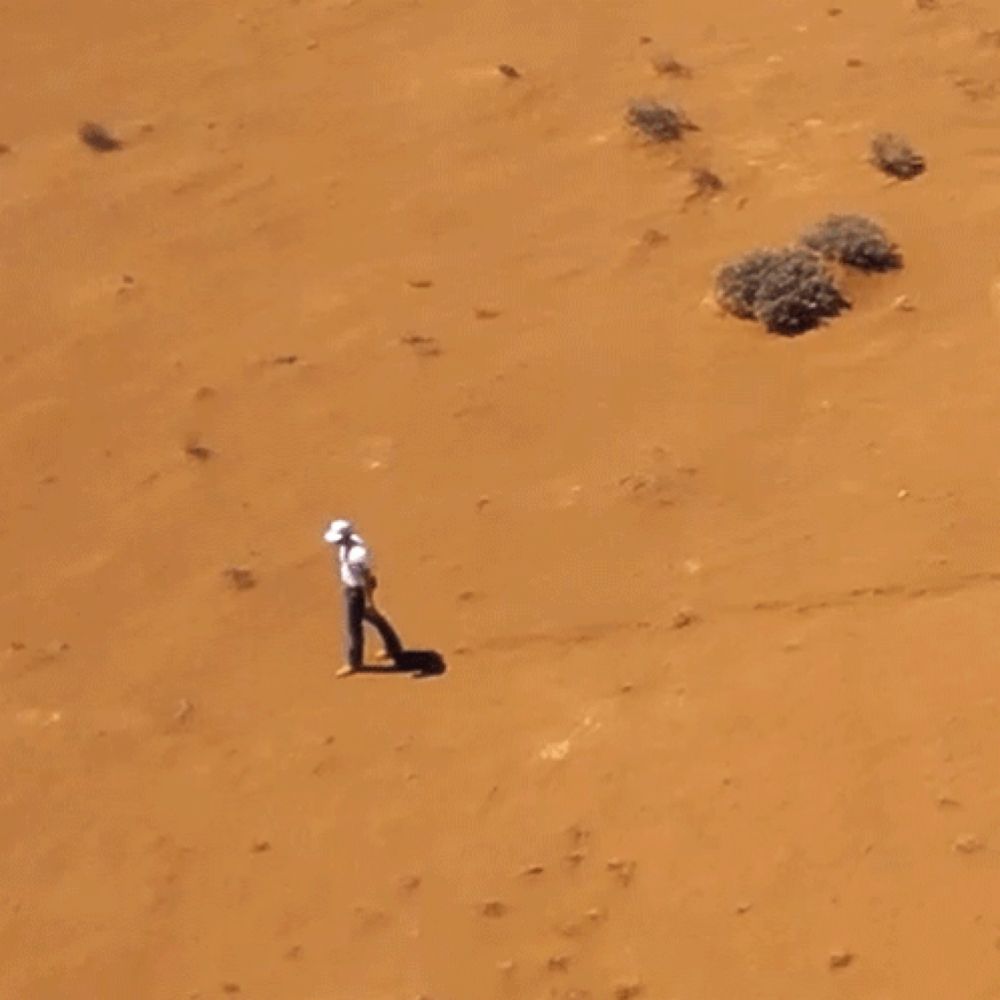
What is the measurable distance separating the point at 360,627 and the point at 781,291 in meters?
5.53

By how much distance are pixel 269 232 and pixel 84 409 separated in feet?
10.1

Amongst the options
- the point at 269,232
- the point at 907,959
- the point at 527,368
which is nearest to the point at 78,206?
the point at 269,232

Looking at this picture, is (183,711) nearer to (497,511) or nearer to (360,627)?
(360,627)

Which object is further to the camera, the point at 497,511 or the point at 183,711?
the point at 497,511

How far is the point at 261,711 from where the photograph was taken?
15047 mm

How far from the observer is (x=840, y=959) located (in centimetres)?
1289

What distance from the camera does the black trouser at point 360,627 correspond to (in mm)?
14883

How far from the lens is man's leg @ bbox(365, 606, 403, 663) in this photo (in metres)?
15.0

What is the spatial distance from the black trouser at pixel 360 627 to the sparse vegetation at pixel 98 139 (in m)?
8.56

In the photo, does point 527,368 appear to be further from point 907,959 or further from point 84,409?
point 907,959

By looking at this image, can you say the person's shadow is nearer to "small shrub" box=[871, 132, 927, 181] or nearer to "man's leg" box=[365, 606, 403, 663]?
"man's leg" box=[365, 606, 403, 663]

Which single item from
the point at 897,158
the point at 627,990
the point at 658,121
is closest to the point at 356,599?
the point at 627,990

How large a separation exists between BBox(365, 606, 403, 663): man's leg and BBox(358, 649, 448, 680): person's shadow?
2.0 inches

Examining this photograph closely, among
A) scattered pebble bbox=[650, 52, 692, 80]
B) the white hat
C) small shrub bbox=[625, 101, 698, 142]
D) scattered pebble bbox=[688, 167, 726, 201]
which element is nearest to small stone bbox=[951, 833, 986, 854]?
the white hat
